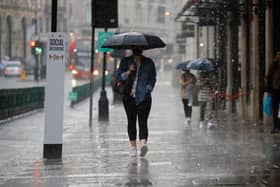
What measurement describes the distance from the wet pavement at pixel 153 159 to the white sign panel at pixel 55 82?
2.18 ft

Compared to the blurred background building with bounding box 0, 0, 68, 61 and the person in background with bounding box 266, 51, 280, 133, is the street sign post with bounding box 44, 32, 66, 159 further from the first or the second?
the blurred background building with bounding box 0, 0, 68, 61

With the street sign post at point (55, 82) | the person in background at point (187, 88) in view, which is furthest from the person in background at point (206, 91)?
the street sign post at point (55, 82)

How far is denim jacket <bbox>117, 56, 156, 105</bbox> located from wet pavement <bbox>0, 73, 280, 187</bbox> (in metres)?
1.05

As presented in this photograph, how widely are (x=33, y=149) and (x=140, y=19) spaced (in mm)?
68749

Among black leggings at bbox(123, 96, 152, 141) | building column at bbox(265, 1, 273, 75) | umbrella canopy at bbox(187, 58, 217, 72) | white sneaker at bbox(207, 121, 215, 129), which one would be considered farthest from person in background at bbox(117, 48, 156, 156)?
building column at bbox(265, 1, 273, 75)

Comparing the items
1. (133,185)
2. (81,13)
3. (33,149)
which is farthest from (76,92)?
(81,13)

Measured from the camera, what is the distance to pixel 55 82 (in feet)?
38.9

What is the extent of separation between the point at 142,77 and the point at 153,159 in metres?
1.33

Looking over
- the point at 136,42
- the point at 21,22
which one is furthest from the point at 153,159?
the point at 21,22

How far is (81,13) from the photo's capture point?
88125 mm

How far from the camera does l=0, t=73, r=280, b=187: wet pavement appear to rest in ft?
32.4

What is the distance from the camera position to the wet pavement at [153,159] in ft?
32.4

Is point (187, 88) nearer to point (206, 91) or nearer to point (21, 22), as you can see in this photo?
point (206, 91)

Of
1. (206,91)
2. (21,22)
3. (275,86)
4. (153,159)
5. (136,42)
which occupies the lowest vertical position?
(153,159)
